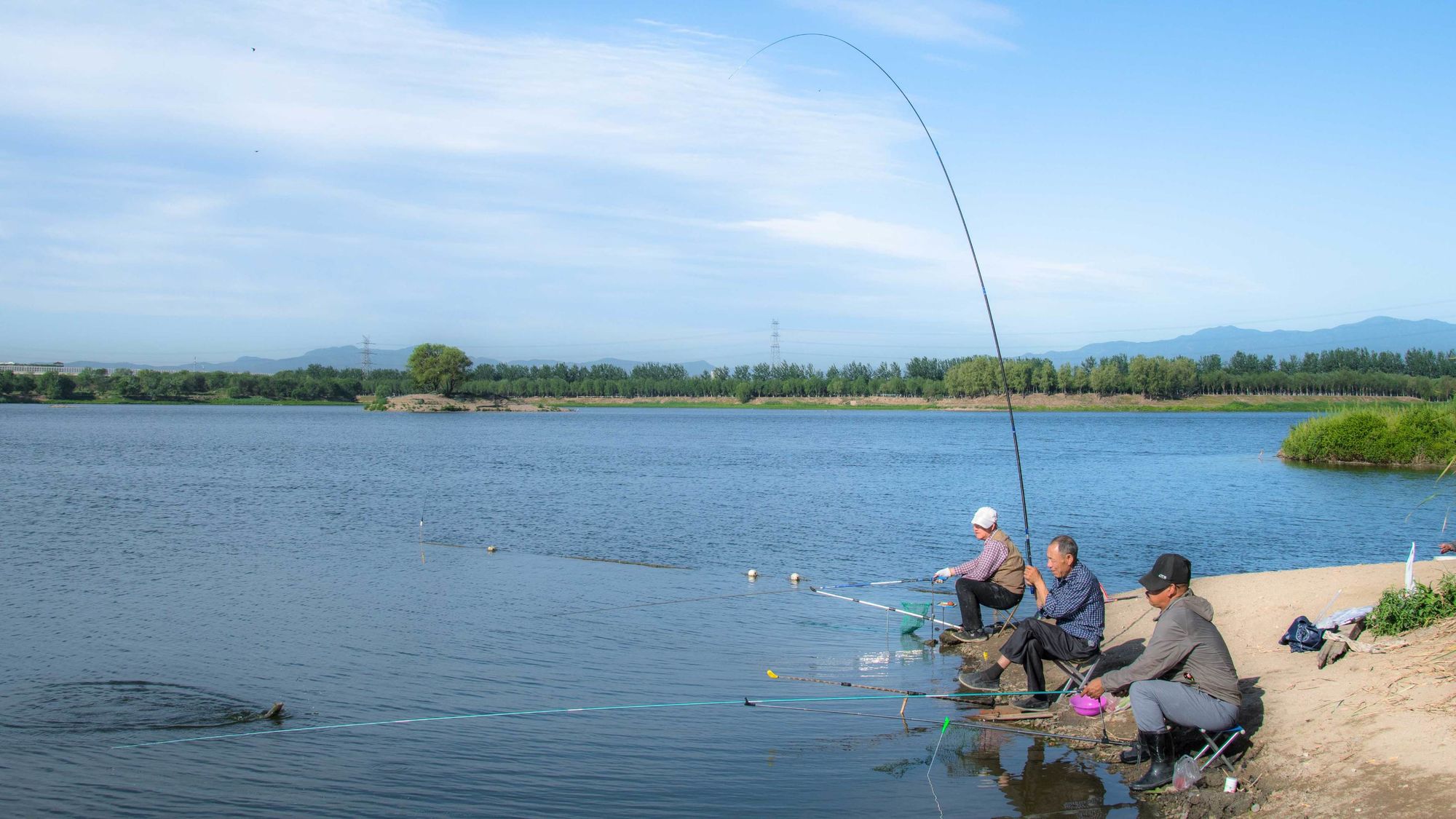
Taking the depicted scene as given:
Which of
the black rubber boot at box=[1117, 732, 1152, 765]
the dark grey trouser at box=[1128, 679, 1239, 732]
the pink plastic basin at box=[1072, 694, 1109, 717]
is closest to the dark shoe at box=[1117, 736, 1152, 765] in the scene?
the black rubber boot at box=[1117, 732, 1152, 765]

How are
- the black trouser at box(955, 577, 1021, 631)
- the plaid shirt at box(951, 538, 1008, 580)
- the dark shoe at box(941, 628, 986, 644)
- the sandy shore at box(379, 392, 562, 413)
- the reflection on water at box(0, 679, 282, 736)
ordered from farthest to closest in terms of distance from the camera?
the sandy shore at box(379, 392, 562, 413), the dark shoe at box(941, 628, 986, 644), the black trouser at box(955, 577, 1021, 631), the plaid shirt at box(951, 538, 1008, 580), the reflection on water at box(0, 679, 282, 736)

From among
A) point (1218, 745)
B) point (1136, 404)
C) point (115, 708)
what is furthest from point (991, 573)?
point (1136, 404)

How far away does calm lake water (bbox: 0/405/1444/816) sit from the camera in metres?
9.02

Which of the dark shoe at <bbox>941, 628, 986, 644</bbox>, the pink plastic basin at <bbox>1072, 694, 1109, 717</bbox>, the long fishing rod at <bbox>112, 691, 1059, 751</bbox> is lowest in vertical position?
the long fishing rod at <bbox>112, 691, 1059, 751</bbox>

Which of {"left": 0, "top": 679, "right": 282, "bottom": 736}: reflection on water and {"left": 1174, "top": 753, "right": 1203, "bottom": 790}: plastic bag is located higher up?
{"left": 1174, "top": 753, "right": 1203, "bottom": 790}: plastic bag

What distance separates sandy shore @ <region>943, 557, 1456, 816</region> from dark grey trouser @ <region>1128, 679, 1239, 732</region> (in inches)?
21.9

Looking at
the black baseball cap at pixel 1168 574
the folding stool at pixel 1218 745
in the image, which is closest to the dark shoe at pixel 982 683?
the folding stool at pixel 1218 745

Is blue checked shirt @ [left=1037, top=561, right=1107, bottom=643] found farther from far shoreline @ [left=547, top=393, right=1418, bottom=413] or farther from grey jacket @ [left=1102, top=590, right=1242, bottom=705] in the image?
far shoreline @ [left=547, top=393, right=1418, bottom=413]

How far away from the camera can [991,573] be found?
40.9ft

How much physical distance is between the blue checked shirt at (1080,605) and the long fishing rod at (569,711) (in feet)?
2.98

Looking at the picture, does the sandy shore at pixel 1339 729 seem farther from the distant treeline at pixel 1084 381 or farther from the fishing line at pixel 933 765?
the distant treeline at pixel 1084 381

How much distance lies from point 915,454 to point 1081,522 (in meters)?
35.5

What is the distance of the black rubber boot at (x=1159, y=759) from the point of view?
25.7 ft

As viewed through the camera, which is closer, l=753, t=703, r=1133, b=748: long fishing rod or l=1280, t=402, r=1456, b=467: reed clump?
l=753, t=703, r=1133, b=748: long fishing rod
